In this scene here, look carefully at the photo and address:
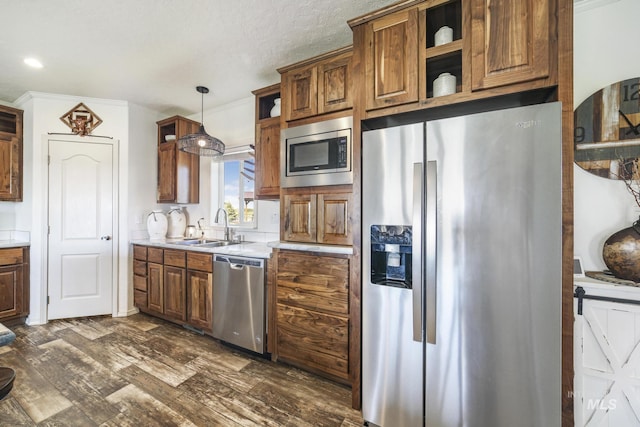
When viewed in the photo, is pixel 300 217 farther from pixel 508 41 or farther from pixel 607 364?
pixel 607 364

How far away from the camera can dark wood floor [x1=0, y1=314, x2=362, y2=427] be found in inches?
68.1

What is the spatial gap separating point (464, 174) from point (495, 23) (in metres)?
0.81

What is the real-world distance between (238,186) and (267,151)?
1.08 meters

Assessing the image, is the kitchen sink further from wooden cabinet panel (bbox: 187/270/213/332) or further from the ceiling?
the ceiling

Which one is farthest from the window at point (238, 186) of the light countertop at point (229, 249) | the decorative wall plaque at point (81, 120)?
the decorative wall plaque at point (81, 120)

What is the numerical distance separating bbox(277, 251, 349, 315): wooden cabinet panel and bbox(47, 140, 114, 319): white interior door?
2.72 metres

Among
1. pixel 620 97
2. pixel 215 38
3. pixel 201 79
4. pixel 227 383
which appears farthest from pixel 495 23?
pixel 227 383

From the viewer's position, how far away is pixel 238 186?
350cm

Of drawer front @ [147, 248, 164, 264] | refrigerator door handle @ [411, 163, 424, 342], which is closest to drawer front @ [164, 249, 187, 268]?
drawer front @ [147, 248, 164, 264]

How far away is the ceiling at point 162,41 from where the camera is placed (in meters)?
1.90

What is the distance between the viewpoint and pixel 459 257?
138cm

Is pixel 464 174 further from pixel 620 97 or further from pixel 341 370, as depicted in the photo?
A: pixel 341 370

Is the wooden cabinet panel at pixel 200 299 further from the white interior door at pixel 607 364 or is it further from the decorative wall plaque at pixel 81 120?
the white interior door at pixel 607 364

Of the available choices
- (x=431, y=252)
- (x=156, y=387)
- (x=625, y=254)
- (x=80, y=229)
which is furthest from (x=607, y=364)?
(x=80, y=229)
